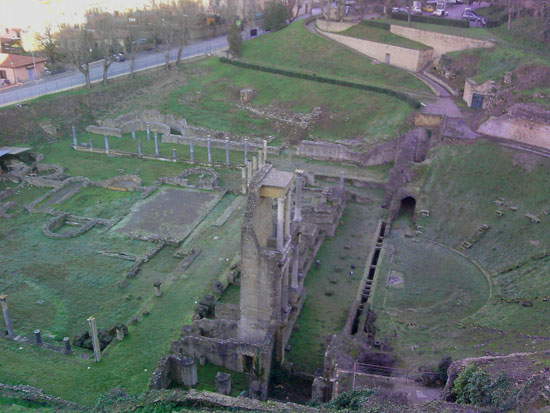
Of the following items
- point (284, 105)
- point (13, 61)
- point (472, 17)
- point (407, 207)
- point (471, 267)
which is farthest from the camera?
point (472, 17)

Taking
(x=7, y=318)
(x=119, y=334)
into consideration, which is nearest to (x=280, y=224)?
(x=119, y=334)

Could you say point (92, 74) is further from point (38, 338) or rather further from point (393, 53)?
point (38, 338)

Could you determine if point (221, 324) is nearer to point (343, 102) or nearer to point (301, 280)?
point (301, 280)

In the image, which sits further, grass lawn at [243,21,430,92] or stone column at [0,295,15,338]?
→ grass lawn at [243,21,430,92]

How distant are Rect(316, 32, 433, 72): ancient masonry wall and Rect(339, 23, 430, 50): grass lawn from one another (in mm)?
536

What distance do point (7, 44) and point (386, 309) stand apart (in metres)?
60.0

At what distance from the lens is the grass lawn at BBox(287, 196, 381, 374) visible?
80.2 ft

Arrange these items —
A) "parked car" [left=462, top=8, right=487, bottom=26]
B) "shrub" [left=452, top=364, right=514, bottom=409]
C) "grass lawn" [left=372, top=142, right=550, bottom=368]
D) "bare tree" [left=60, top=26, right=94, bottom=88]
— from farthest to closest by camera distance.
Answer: "parked car" [left=462, top=8, right=487, bottom=26] < "bare tree" [left=60, top=26, right=94, bottom=88] < "grass lawn" [left=372, top=142, right=550, bottom=368] < "shrub" [left=452, top=364, right=514, bottom=409]

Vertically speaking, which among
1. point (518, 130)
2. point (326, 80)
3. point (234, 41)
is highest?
point (234, 41)

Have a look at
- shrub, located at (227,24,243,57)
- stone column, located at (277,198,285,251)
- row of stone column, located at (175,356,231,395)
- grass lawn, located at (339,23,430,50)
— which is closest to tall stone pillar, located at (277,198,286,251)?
stone column, located at (277,198,285,251)

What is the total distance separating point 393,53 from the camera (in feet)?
186

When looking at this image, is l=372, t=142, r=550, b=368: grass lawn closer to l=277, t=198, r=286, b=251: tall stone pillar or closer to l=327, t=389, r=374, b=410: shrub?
l=327, t=389, r=374, b=410: shrub

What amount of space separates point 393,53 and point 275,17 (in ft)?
68.0

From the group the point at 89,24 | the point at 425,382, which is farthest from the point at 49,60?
the point at 425,382
